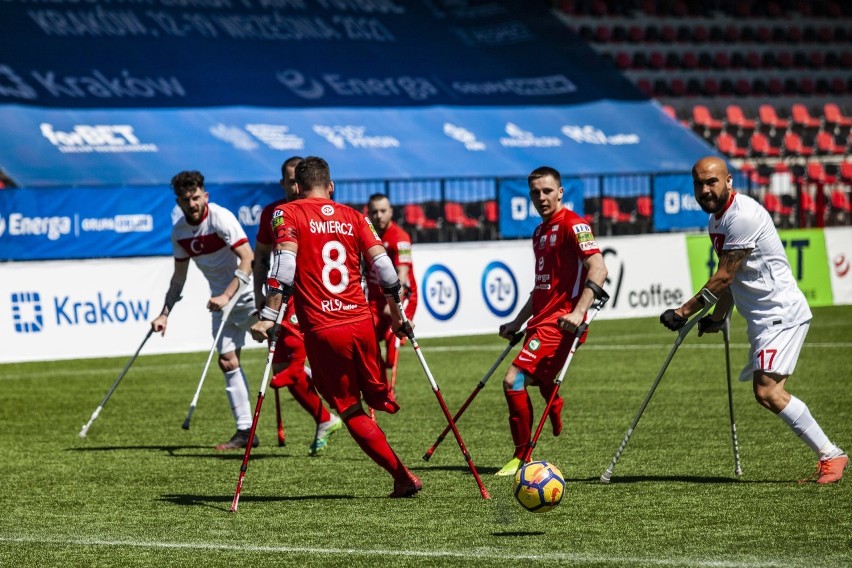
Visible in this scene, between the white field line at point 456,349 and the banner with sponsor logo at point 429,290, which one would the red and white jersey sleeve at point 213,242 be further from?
the banner with sponsor logo at point 429,290

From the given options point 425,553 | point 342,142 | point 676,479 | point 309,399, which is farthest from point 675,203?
point 425,553

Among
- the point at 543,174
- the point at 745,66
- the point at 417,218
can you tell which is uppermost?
the point at 745,66

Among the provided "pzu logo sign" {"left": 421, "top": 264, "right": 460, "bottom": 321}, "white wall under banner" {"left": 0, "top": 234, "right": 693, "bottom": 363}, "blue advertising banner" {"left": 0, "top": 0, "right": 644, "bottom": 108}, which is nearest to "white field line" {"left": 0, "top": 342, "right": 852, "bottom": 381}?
"white wall under banner" {"left": 0, "top": 234, "right": 693, "bottom": 363}

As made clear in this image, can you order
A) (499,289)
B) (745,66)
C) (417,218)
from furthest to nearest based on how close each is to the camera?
(745,66) → (417,218) → (499,289)

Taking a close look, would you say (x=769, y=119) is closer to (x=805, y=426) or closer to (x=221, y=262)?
(x=221, y=262)

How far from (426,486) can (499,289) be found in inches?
517

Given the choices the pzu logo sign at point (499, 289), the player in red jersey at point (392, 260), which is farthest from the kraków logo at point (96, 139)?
the player in red jersey at point (392, 260)

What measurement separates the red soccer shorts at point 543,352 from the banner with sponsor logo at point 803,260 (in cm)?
1472

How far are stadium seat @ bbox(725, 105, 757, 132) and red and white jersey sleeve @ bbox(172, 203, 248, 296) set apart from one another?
97.9 ft

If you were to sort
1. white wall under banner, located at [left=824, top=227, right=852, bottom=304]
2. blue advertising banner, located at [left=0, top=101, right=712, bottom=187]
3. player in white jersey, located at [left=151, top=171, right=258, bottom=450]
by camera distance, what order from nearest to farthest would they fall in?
1. player in white jersey, located at [left=151, top=171, right=258, bottom=450]
2. white wall under banner, located at [left=824, top=227, right=852, bottom=304]
3. blue advertising banner, located at [left=0, top=101, right=712, bottom=187]

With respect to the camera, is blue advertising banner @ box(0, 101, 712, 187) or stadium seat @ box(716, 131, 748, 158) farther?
stadium seat @ box(716, 131, 748, 158)

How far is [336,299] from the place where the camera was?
8.79 meters

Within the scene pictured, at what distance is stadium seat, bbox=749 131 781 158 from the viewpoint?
1538 inches

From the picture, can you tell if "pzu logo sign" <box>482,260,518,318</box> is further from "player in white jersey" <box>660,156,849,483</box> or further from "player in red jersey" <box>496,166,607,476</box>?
"player in white jersey" <box>660,156,849,483</box>
